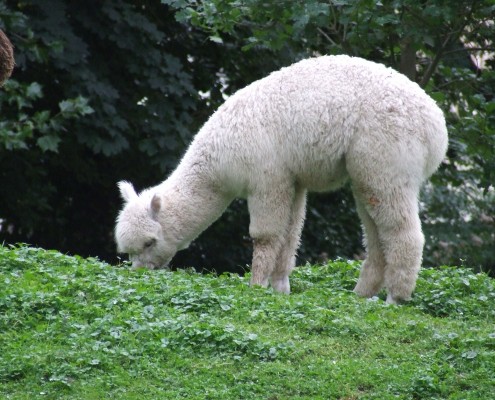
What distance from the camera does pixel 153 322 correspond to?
7.79 meters

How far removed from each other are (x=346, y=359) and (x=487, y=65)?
24.1ft

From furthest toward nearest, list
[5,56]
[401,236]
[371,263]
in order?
[371,263]
[401,236]
[5,56]

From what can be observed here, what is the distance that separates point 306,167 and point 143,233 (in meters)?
1.68

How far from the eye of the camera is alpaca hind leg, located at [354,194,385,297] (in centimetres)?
930

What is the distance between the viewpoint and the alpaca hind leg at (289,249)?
9.63m

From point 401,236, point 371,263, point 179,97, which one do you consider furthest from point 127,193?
point 179,97

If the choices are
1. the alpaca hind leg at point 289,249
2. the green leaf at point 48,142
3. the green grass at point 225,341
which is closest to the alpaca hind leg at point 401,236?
the green grass at point 225,341

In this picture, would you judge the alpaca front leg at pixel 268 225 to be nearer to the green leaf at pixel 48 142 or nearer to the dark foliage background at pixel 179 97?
the dark foliage background at pixel 179 97

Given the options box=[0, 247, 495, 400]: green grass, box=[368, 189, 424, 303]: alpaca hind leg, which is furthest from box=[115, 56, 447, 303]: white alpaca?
box=[0, 247, 495, 400]: green grass

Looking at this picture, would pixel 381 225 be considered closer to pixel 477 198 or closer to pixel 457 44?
pixel 457 44

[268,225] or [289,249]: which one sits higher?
[268,225]

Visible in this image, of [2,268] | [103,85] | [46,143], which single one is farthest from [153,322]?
[103,85]

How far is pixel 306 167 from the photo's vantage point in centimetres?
923

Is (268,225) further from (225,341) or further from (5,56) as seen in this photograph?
(5,56)
